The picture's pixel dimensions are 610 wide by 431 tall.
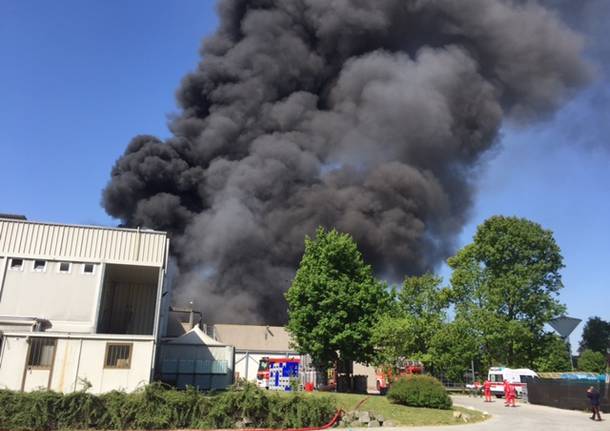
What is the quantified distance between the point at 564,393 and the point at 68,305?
2255 centimetres

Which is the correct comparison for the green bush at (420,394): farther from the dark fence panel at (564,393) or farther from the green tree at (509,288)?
the green tree at (509,288)

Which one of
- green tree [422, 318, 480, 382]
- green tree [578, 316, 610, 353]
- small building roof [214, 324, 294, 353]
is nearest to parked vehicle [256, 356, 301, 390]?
green tree [422, 318, 480, 382]


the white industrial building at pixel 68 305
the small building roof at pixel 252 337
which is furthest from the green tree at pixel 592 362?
the white industrial building at pixel 68 305

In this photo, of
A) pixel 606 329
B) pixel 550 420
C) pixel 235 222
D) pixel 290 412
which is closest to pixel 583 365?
pixel 606 329

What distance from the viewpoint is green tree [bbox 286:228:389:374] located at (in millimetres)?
25344

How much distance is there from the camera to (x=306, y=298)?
26.5 meters

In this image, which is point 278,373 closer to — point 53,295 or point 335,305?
point 335,305

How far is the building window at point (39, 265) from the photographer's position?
68.4ft

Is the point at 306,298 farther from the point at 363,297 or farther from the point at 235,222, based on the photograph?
the point at 235,222

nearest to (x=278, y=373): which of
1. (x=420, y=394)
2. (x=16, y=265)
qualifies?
(x=420, y=394)

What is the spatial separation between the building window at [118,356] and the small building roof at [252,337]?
3274 centimetres

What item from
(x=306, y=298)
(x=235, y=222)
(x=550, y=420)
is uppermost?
(x=235, y=222)

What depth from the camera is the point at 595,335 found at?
3199 inches

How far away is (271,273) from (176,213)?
1366cm
